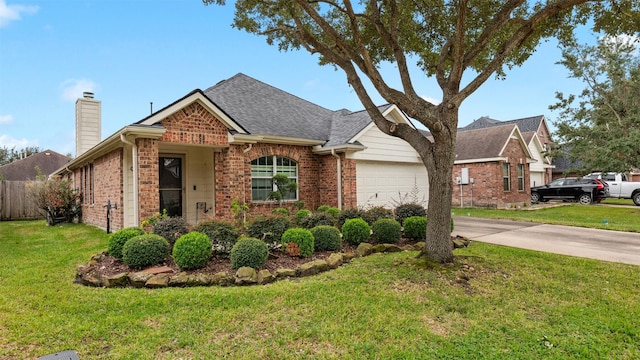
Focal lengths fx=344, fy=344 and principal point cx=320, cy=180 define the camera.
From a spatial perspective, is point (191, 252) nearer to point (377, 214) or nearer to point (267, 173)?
point (377, 214)

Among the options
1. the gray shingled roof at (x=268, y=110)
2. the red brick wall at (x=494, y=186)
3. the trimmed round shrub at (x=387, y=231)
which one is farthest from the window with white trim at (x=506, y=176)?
the trimmed round shrub at (x=387, y=231)

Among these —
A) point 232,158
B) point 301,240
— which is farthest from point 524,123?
point 301,240

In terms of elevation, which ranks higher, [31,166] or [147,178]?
[31,166]

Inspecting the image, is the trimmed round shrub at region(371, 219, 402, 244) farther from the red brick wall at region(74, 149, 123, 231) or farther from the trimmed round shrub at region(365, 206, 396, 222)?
the red brick wall at region(74, 149, 123, 231)

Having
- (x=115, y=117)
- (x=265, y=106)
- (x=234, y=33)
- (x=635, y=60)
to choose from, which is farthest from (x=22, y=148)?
(x=635, y=60)

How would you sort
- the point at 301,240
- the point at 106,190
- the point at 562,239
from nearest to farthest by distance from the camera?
the point at 301,240 < the point at 562,239 < the point at 106,190

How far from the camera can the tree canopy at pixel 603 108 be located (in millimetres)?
16859

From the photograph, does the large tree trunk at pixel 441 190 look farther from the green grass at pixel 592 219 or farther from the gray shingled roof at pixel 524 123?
the gray shingled roof at pixel 524 123

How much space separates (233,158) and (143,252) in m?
5.05

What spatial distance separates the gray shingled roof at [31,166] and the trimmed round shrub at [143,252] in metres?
27.6

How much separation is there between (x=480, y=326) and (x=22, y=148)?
55.2 m

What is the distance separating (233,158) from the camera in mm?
10219

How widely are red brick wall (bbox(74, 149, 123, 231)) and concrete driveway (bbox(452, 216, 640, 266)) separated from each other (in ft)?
30.7

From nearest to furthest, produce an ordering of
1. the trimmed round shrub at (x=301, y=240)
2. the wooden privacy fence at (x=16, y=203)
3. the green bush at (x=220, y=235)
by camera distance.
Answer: the green bush at (x=220, y=235) < the trimmed round shrub at (x=301, y=240) < the wooden privacy fence at (x=16, y=203)
